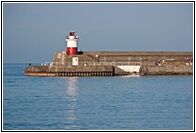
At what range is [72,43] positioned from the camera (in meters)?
54.1

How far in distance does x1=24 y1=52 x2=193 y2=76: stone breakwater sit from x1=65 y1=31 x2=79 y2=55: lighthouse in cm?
50

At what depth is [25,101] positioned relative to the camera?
99.4ft

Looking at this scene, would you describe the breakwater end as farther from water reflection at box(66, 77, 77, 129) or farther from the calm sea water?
the calm sea water

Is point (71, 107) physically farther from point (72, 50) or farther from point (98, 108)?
point (72, 50)

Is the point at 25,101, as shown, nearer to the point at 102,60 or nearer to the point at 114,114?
the point at 114,114

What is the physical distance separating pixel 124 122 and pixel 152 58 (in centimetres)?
3622

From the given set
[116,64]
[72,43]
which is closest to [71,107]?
[72,43]

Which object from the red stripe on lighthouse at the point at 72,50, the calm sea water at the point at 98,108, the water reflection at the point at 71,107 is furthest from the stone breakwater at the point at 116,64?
the calm sea water at the point at 98,108

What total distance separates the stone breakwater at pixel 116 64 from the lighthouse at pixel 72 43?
0.50 metres

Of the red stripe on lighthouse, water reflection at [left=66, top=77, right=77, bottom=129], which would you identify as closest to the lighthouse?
the red stripe on lighthouse

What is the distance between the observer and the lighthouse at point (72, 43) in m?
53.6

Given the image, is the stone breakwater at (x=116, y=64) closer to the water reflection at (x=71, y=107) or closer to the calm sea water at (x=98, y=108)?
the water reflection at (x=71, y=107)

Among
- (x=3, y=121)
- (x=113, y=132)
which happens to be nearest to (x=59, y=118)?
(x=3, y=121)

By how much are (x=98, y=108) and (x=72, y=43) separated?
27419 millimetres
